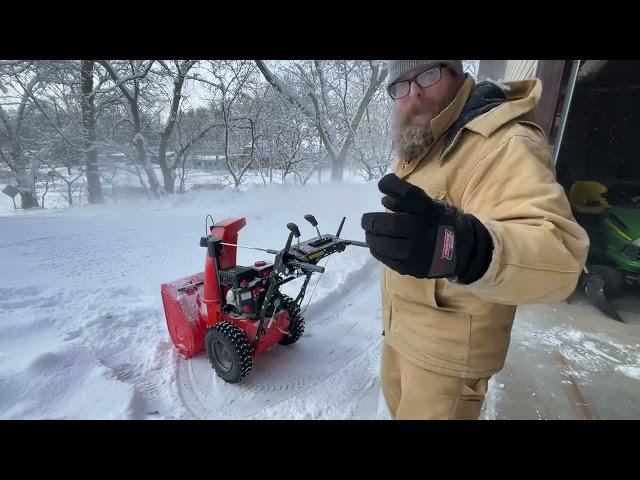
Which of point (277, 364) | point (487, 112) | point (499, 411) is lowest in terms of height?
point (277, 364)

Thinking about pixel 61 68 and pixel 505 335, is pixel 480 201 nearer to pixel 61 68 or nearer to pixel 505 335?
pixel 505 335

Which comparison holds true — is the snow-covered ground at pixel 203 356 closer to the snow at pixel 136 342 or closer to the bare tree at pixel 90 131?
the snow at pixel 136 342

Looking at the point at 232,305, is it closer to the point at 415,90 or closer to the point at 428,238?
the point at 415,90

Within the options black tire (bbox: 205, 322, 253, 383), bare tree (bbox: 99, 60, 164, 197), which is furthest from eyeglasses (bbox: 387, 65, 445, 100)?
bare tree (bbox: 99, 60, 164, 197)

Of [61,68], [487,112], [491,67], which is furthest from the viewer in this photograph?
[491,67]

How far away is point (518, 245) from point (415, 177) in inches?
23.7

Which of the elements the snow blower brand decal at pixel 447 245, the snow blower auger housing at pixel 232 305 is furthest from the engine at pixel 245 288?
the snow blower brand decal at pixel 447 245

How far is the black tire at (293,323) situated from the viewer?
335 centimetres

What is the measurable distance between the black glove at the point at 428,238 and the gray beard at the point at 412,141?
55cm

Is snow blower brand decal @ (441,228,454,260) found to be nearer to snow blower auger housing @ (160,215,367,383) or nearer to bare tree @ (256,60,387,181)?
snow blower auger housing @ (160,215,367,383)

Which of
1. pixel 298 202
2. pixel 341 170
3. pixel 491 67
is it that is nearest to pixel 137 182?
pixel 298 202

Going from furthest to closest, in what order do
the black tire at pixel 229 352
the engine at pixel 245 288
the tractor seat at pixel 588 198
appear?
the tractor seat at pixel 588 198 → the engine at pixel 245 288 → the black tire at pixel 229 352

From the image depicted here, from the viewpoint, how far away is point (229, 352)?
285 centimetres

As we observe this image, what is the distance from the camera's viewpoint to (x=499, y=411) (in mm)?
2527
